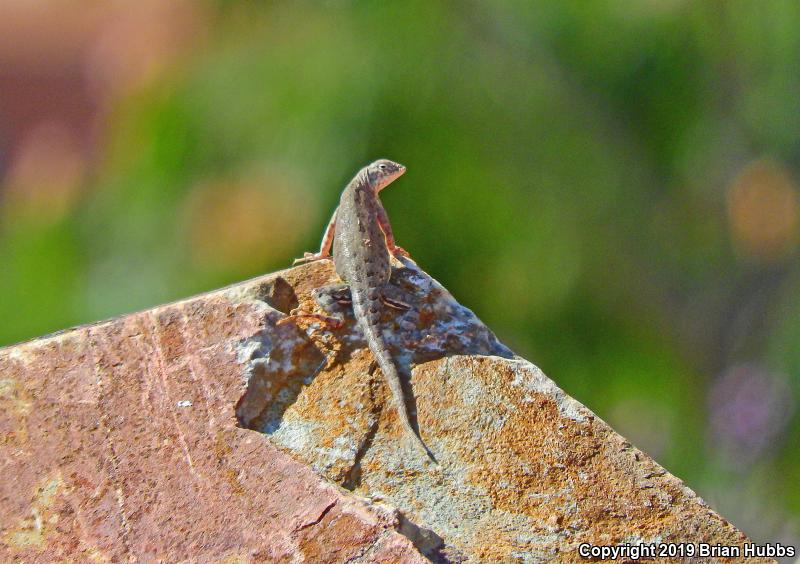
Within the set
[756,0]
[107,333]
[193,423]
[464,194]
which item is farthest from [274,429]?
[756,0]

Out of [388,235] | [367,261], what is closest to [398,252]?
[388,235]

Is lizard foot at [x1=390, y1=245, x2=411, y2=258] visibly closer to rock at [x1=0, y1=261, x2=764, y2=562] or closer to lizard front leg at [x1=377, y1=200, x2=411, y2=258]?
lizard front leg at [x1=377, y1=200, x2=411, y2=258]

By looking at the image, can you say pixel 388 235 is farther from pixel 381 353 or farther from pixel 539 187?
pixel 539 187

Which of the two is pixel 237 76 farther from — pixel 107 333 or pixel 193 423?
pixel 193 423

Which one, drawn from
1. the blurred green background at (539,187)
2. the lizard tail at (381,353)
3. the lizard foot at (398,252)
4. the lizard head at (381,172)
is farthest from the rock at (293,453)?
the blurred green background at (539,187)

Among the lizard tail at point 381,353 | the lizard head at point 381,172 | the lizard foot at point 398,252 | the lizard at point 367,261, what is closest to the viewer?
the lizard tail at point 381,353

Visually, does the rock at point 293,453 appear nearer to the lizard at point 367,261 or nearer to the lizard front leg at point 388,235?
the lizard at point 367,261
